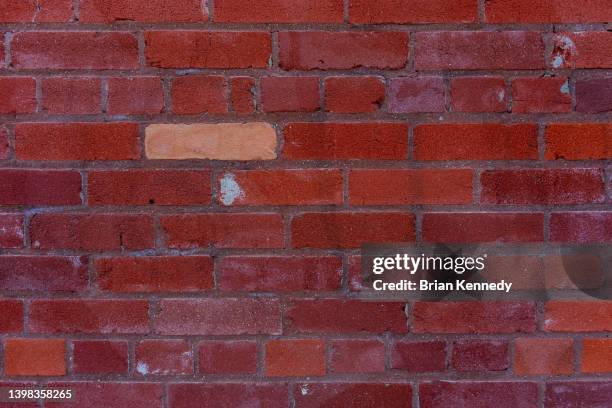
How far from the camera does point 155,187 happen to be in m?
1.24

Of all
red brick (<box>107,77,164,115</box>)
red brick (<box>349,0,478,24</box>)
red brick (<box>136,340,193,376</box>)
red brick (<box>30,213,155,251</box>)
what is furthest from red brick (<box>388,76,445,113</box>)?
red brick (<box>136,340,193,376</box>)

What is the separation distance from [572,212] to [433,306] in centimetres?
40

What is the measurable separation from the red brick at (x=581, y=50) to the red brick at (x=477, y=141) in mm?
168

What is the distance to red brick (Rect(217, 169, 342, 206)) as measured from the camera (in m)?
1.23

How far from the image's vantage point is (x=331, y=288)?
125 centimetres

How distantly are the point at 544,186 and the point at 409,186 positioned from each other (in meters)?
0.32

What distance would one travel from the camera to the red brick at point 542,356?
126 centimetres

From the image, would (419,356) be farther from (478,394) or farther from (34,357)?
(34,357)

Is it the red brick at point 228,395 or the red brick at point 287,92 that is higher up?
the red brick at point 287,92

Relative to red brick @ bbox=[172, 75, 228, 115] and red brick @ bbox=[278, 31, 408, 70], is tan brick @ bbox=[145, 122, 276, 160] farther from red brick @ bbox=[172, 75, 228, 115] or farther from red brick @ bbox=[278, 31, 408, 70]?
red brick @ bbox=[278, 31, 408, 70]

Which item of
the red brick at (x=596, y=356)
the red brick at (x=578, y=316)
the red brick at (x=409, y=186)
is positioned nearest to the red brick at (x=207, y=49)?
the red brick at (x=409, y=186)

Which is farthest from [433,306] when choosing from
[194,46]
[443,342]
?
[194,46]

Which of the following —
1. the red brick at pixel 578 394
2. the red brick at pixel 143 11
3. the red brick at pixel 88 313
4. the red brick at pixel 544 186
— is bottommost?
the red brick at pixel 578 394

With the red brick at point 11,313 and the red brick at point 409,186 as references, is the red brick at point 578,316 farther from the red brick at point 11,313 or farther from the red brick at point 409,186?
the red brick at point 11,313
